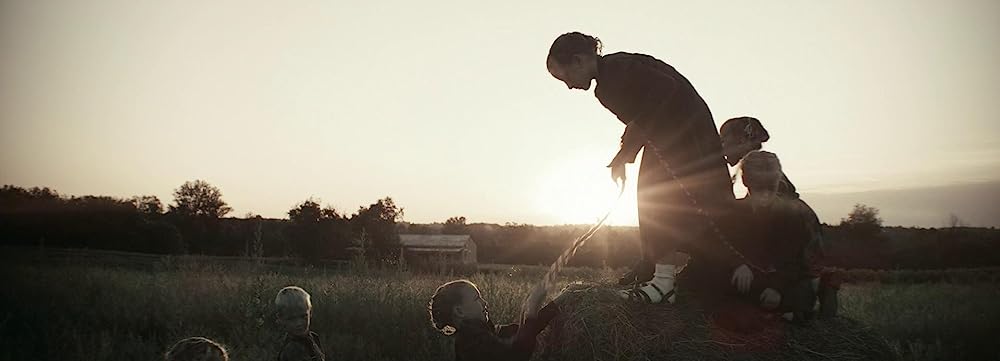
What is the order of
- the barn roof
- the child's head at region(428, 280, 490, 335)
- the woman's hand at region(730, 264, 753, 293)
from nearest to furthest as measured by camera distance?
1. the woman's hand at region(730, 264, 753, 293)
2. the child's head at region(428, 280, 490, 335)
3. the barn roof

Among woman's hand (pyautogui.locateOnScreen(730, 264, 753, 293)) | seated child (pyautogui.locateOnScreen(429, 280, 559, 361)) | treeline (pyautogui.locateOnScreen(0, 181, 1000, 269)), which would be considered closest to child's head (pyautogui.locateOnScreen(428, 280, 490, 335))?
seated child (pyautogui.locateOnScreen(429, 280, 559, 361))

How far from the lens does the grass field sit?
27.1 ft

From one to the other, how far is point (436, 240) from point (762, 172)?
129ft

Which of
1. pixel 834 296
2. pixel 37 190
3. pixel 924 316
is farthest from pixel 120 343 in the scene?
pixel 37 190

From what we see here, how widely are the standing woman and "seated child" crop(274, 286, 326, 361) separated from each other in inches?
75.6

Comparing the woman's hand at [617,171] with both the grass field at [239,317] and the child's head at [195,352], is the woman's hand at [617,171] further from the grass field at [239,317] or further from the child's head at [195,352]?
the grass field at [239,317]

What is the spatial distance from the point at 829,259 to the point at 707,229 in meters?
1.00

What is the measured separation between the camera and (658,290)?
4184 millimetres

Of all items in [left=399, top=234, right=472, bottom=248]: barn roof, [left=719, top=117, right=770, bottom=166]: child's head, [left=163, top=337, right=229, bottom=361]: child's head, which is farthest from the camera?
[left=399, top=234, right=472, bottom=248]: barn roof

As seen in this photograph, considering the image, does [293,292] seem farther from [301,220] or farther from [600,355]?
[301,220]

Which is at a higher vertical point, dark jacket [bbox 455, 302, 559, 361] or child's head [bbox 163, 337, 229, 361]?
child's head [bbox 163, 337, 229, 361]

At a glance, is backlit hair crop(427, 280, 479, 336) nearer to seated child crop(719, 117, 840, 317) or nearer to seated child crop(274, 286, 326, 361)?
seated child crop(274, 286, 326, 361)

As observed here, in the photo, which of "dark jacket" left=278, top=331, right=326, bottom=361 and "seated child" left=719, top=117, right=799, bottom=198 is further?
"seated child" left=719, top=117, right=799, bottom=198

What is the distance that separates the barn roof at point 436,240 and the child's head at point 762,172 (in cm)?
3546
